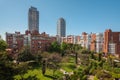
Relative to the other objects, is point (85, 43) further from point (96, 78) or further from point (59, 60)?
point (96, 78)

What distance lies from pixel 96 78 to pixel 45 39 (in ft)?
114

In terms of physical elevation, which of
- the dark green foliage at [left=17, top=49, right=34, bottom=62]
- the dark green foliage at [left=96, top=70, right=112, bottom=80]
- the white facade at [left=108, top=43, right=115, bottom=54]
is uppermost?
the white facade at [left=108, top=43, right=115, bottom=54]

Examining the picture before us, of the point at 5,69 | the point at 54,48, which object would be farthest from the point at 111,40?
the point at 5,69

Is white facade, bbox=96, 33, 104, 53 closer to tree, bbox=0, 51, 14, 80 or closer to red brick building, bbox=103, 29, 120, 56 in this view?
red brick building, bbox=103, 29, 120, 56

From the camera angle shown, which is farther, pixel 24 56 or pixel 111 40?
pixel 111 40

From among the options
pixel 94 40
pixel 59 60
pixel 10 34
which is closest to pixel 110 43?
pixel 94 40

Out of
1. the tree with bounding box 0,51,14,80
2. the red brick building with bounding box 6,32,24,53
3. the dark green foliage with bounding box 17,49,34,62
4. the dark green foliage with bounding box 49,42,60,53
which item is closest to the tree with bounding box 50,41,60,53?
the dark green foliage with bounding box 49,42,60,53

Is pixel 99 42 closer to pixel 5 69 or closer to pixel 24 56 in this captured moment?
pixel 24 56

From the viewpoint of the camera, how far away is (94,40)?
7231cm

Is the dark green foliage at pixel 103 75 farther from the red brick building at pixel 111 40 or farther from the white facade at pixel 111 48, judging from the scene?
the red brick building at pixel 111 40

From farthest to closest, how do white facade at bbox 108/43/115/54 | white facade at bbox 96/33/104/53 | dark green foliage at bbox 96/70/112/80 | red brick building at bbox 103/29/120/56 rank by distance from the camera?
Answer: white facade at bbox 96/33/104/53
red brick building at bbox 103/29/120/56
white facade at bbox 108/43/115/54
dark green foliage at bbox 96/70/112/80

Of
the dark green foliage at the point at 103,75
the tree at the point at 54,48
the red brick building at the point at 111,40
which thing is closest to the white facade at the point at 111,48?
the red brick building at the point at 111,40

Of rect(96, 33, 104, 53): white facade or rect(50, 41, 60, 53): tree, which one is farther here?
rect(96, 33, 104, 53): white facade

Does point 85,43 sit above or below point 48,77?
above
